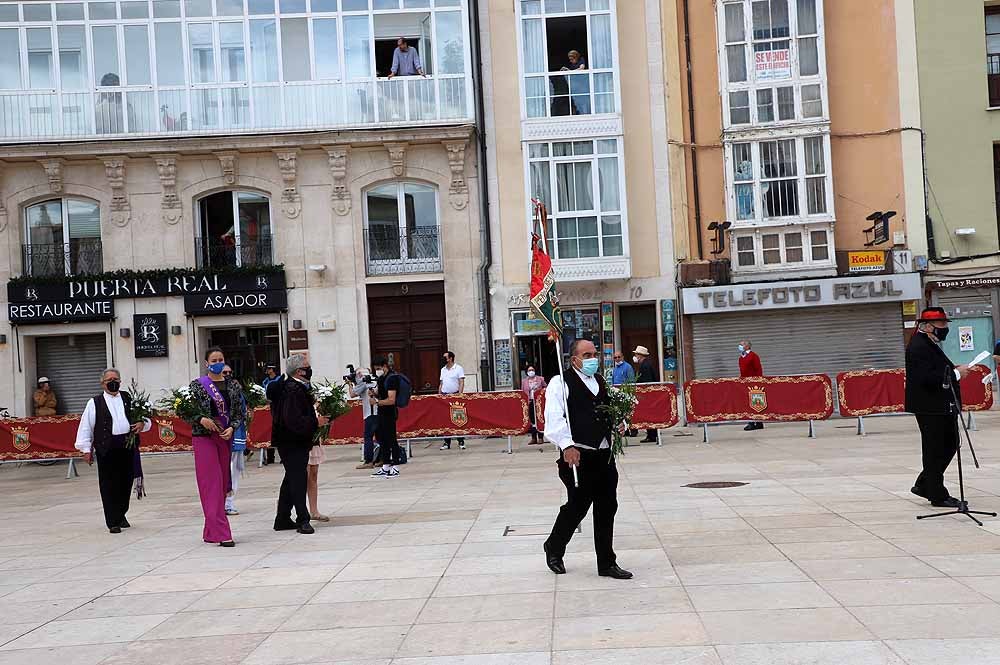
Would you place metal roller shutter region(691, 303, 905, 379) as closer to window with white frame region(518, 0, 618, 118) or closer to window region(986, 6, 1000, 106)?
window with white frame region(518, 0, 618, 118)

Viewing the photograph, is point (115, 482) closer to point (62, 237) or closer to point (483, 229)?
point (483, 229)

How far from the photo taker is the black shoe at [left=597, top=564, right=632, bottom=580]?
26.0ft

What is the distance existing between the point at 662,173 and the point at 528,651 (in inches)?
917

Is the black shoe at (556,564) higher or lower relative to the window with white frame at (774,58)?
lower

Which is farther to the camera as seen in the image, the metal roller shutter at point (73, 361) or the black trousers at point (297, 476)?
the metal roller shutter at point (73, 361)

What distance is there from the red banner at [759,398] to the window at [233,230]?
12402mm

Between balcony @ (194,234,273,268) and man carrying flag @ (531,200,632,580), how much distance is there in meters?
20.8

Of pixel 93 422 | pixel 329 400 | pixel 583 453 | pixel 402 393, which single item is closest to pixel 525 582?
pixel 583 453

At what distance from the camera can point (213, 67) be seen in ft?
90.5

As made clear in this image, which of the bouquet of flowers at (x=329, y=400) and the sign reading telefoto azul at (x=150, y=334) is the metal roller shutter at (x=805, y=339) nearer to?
the sign reading telefoto azul at (x=150, y=334)

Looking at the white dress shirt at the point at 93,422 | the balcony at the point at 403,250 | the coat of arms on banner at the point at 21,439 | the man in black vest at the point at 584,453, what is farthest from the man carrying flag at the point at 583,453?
the balcony at the point at 403,250

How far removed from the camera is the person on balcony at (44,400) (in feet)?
87.0

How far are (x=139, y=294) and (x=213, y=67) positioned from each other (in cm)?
606

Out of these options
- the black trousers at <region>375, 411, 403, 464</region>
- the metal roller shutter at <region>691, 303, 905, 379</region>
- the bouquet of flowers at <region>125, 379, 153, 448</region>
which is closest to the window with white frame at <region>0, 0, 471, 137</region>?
the metal roller shutter at <region>691, 303, 905, 379</region>
